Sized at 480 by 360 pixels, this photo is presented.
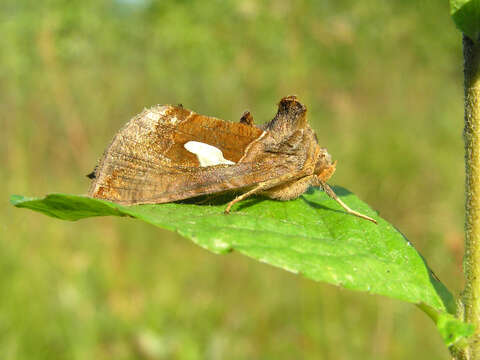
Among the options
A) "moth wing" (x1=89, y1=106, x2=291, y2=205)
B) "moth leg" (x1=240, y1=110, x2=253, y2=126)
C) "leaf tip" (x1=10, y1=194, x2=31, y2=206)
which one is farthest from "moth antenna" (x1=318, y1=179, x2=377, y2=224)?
"leaf tip" (x1=10, y1=194, x2=31, y2=206)

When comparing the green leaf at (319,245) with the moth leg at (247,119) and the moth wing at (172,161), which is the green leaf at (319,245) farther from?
the moth leg at (247,119)

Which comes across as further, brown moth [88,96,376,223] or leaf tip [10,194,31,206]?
brown moth [88,96,376,223]

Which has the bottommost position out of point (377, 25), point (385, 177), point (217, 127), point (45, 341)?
point (45, 341)

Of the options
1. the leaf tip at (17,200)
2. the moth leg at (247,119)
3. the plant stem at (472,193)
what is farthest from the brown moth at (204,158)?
the plant stem at (472,193)

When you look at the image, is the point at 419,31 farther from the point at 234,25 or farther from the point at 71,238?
the point at 71,238

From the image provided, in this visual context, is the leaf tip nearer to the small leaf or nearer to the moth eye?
the moth eye

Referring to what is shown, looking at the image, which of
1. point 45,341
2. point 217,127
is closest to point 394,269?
point 217,127

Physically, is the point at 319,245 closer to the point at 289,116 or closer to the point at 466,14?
the point at 466,14
